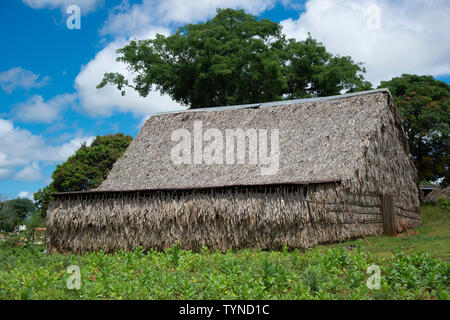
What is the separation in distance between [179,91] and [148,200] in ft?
53.9

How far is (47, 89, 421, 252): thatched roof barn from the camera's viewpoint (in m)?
11.1

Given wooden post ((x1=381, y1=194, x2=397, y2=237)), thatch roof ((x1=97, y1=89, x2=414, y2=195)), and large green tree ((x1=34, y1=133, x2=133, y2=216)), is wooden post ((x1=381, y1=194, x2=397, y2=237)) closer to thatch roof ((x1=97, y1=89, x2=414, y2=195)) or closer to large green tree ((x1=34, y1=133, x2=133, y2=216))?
thatch roof ((x1=97, y1=89, x2=414, y2=195))

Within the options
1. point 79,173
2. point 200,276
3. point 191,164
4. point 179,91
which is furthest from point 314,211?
point 79,173

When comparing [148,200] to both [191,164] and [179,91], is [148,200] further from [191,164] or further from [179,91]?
[179,91]

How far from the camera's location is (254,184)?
11055 millimetres

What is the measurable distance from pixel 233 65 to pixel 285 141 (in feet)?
42.2

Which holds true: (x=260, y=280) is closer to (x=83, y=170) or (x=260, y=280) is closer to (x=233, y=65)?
(x=233, y=65)

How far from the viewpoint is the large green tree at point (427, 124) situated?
2355cm

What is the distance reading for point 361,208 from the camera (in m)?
12.7

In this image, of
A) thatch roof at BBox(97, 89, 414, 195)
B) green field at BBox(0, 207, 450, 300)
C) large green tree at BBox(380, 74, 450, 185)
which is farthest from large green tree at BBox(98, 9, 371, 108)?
green field at BBox(0, 207, 450, 300)

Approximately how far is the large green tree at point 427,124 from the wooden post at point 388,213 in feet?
35.7

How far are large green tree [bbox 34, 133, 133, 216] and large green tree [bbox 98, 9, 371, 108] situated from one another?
5262mm

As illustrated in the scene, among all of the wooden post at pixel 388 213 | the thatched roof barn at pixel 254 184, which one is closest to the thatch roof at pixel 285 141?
the thatched roof barn at pixel 254 184

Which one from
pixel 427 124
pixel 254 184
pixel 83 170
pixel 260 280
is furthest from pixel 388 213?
pixel 83 170
